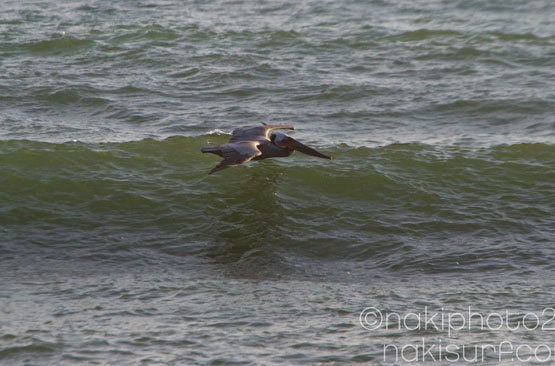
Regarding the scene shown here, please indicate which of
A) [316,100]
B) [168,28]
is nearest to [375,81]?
[316,100]

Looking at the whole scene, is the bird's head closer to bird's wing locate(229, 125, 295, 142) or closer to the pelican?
the pelican

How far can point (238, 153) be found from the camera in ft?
28.0

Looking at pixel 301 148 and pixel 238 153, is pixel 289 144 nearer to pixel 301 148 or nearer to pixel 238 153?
pixel 301 148

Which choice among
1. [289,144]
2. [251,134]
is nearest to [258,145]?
[251,134]

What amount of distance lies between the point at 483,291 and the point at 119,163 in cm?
527

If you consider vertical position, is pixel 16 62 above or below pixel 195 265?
above

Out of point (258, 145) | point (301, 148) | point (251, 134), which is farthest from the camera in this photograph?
point (301, 148)

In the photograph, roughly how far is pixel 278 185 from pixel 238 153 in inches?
69.9

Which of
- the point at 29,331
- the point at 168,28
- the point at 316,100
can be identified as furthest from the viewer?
the point at 168,28

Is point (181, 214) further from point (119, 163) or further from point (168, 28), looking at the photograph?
point (168, 28)

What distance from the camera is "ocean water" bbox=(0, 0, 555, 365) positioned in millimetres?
6309

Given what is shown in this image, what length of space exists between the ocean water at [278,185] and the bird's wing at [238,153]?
78cm

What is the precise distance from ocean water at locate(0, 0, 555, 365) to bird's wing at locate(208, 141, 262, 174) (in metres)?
0.78

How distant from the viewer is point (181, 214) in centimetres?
934
